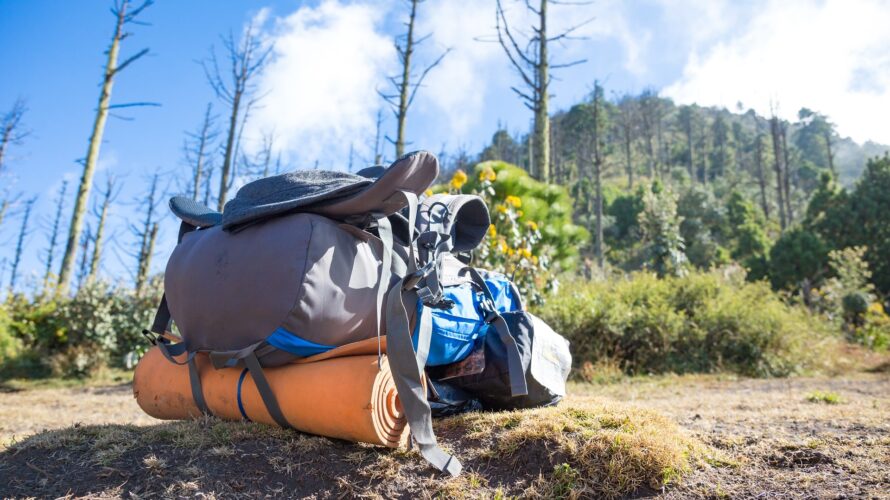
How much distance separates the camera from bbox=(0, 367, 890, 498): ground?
1824mm

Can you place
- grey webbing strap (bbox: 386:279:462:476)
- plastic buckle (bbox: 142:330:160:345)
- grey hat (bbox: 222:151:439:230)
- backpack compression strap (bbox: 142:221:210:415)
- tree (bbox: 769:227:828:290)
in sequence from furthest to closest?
tree (bbox: 769:227:828:290), plastic buckle (bbox: 142:330:160:345), backpack compression strap (bbox: 142:221:210:415), grey hat (bbox: 222:151:439:230), grey webbing strap (bbox: 386:279:462:476)

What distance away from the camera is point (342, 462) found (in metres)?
1.93

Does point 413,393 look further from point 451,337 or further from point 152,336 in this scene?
point 152,336

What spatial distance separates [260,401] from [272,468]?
28 centimetres

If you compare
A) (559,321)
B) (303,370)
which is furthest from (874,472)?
(559,321)

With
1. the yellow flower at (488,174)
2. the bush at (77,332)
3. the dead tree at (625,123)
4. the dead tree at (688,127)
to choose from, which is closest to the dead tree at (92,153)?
the bush at (77,332)

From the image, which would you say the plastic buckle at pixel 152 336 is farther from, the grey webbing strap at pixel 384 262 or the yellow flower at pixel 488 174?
the yellow flower at pixel 488 174

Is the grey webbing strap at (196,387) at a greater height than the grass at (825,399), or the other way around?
the grey webbing strap at (196,387)

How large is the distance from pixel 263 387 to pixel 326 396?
0.93 ft

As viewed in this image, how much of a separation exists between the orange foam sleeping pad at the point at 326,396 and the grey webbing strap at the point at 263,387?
22 millimetres

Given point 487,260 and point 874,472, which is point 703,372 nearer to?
point 487,260

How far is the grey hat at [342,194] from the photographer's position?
1968 millimetres

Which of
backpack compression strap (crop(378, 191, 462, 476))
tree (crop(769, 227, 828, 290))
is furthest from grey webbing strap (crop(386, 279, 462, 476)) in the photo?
tree (crop(769, 227, 828, 290))

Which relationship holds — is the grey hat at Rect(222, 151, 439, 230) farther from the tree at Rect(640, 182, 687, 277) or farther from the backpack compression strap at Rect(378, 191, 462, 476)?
the tree at Rect(640, 182, 687, 277)
